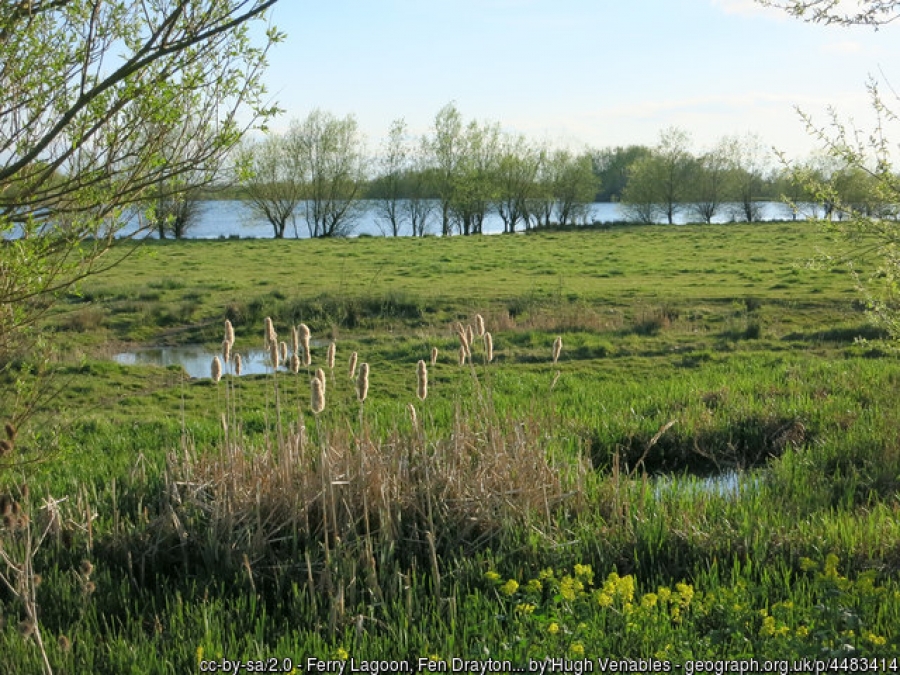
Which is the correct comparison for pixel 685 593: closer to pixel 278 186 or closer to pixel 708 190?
pixel 278 186

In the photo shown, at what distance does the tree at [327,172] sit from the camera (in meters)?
A: 58.6

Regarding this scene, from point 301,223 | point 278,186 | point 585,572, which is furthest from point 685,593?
point 301,223

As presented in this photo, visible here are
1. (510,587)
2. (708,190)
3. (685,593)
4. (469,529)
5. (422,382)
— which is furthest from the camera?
(708,190)

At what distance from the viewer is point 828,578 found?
15.5ft

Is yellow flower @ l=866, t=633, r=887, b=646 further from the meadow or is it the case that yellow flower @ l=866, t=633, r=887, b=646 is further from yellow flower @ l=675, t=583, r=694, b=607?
yellow flower @ l=675, t=583, r=694, b=607

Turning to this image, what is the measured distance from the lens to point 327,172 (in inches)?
2324

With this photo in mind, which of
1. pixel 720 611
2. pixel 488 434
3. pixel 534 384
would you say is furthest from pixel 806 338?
pixel 720 611

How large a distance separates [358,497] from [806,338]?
Answer: 41.4 ft

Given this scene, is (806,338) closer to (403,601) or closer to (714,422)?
(714,422)

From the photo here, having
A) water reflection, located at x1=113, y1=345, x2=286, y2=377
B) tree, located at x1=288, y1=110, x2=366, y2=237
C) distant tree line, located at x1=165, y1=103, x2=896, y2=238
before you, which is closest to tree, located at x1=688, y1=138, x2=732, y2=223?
distant tree line, located at x1=165, y1=103, x2=896, y2=238

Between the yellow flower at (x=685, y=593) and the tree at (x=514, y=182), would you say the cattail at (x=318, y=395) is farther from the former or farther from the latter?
the tree at (x=514, y=182)

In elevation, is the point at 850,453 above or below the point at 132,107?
below

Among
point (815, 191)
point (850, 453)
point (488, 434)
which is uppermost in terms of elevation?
point (815, 191)

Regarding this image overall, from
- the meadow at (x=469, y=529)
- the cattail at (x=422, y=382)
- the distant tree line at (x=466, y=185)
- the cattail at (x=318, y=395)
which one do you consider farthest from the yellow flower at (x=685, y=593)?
the distant tree line at (x=466, y=185)
